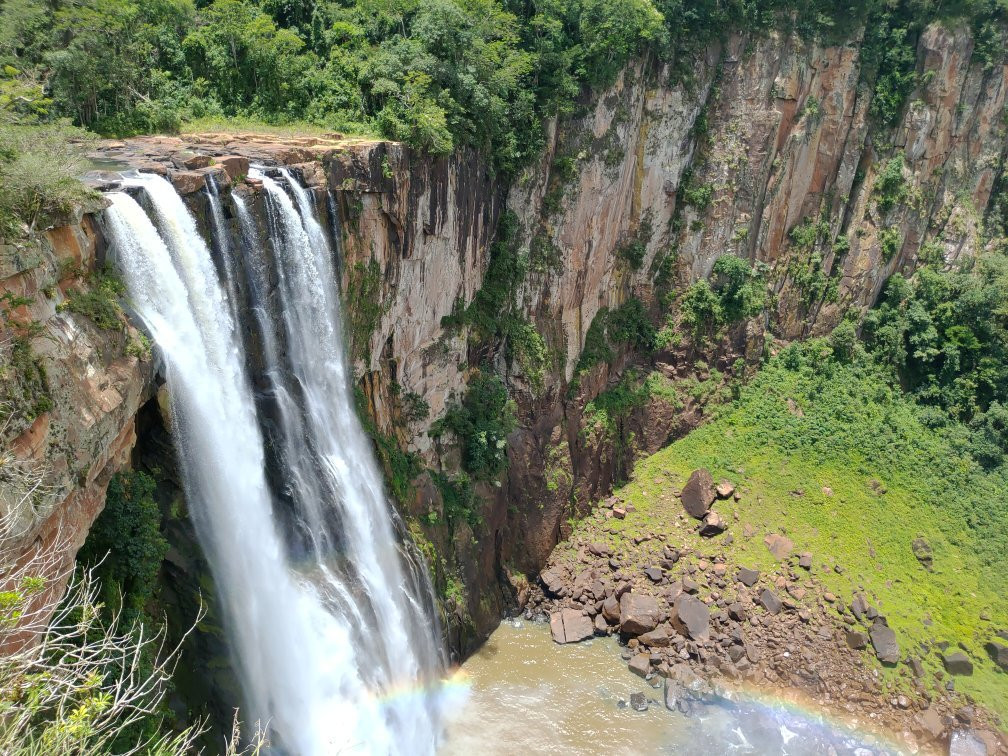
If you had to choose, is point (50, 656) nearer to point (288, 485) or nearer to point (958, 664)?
point (288, 485)

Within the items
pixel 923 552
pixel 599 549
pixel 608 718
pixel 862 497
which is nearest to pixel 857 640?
pixel 923 552

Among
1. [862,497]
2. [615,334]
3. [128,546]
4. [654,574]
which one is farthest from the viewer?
[615,334]

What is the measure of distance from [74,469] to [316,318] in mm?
7188

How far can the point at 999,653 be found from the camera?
20.6 metres

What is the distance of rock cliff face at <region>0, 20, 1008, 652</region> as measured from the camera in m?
18.5

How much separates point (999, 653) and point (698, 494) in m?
9.78

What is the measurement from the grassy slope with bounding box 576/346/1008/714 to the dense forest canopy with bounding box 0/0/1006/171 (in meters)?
12.8

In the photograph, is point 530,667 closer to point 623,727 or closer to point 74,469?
point 623,727

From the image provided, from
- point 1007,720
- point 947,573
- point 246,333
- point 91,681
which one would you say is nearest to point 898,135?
point 947,573

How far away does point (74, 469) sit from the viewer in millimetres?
9469

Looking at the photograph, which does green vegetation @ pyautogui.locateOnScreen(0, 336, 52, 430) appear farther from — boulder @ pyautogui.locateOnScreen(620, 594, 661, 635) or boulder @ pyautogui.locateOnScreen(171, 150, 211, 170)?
boulder @ pyautogui.locateOnScreen(620, 594, 661, 635)

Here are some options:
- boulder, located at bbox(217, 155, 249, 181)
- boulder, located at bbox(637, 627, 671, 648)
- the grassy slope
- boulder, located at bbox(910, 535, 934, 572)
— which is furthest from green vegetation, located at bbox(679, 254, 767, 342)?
boulder, located at bbox(217, 155, 249, 181)

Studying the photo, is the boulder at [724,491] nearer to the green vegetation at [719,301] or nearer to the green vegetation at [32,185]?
the green vegetation at [719,301]

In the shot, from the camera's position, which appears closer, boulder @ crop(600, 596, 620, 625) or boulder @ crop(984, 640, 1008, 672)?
boulder @ crop(984, 640, 1008, 672)
